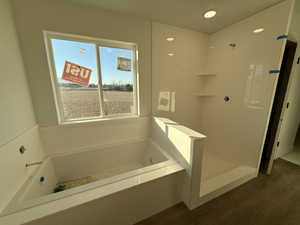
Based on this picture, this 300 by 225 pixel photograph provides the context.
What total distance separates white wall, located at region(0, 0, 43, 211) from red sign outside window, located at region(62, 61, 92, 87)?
16.5 inches

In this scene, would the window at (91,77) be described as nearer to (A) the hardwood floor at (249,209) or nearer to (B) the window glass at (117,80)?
(B) the window glass at (117,80)

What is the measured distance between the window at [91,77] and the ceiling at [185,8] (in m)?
0.41

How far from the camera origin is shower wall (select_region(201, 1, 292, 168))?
4.77 ft

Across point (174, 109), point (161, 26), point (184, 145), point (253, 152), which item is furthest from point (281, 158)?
point (161, 26)

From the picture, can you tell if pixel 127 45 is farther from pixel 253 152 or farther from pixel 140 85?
pixel 253 152

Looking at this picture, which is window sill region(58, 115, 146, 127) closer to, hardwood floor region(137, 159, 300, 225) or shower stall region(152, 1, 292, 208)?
shower stall region(152, 1, 292, 208)

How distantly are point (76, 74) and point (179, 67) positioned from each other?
165cm

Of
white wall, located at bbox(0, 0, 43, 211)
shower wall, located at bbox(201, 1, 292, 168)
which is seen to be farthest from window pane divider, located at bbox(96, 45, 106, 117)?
shower wall, located at bbox(201, 1, 292, 168)

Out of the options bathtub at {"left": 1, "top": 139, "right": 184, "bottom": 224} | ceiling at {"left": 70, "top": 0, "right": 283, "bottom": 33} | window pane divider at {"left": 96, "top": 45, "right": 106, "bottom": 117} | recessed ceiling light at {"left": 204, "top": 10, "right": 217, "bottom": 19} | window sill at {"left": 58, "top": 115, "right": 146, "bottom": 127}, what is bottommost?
bathtub at {"left": 1, "top": 139, "right": 184, "bottom": 224}

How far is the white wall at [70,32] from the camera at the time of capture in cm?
130

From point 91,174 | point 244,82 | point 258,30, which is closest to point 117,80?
point 91,174

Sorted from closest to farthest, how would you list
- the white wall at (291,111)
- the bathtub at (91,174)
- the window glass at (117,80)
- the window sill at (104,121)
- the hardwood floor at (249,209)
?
the bathtub at (91,174), the hardwood floor at (249,209), the white wall at (291,111), the window sill at (104,121), the window glass at (117,80)

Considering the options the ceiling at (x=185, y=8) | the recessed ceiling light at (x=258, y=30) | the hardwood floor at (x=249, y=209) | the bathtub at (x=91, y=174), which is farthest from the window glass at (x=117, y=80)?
the recessed ceiling light at (x=258, y=30)

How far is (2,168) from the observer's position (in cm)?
93
